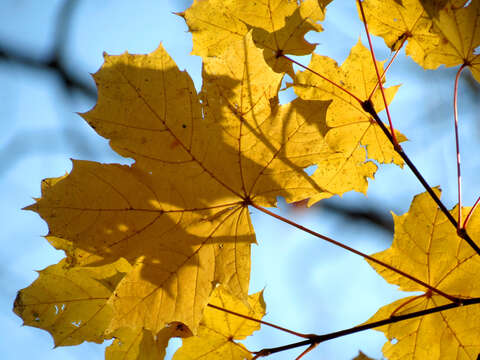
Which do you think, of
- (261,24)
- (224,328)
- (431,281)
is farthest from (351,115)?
(224,328)

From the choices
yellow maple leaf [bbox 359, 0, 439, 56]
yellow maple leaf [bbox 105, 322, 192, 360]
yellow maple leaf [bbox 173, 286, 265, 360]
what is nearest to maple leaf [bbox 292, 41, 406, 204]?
yellow maple leaf [bbox 359, 0, 439, 56]

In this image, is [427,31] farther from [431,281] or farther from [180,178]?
[180,178]

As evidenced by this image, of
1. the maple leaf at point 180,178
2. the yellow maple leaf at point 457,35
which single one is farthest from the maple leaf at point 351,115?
the maple leaf at point 180,178

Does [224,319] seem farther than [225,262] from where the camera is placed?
Yes

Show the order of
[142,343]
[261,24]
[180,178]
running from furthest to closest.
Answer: [261,24] < [142,343] < [180,178]

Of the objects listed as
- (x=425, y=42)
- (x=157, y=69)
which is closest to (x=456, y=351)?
(x=425, y=42)

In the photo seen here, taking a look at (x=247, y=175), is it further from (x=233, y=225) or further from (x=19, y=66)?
(x=19, y=66)
